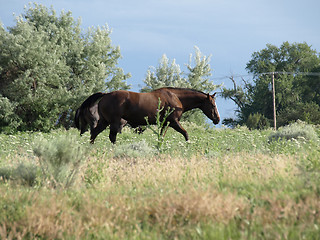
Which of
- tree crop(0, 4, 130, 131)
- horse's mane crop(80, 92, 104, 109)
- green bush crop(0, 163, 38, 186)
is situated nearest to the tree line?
tree crop(0, 4, 130, 131)

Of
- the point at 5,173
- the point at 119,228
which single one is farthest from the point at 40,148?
the point at 119,228

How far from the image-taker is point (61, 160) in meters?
7.05

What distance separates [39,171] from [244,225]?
3.97 metres

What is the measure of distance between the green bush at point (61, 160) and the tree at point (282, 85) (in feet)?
161

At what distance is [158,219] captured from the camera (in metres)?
4.77

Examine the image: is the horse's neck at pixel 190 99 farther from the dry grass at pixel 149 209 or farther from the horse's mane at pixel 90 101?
the dry grass at pixel 149 209

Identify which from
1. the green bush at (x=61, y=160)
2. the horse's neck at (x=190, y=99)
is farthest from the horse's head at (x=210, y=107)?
the green bush at (x=61, y=160)

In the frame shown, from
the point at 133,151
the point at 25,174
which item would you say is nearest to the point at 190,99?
the point at 133,151

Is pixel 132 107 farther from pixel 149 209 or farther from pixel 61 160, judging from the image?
pixel 149 209

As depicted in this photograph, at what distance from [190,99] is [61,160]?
7.35 m

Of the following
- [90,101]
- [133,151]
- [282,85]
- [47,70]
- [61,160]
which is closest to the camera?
[61,160]

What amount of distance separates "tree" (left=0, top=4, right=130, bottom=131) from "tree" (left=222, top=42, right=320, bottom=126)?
26.9 meters

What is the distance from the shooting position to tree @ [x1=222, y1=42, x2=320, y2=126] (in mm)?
56156

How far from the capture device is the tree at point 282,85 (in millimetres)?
56156
